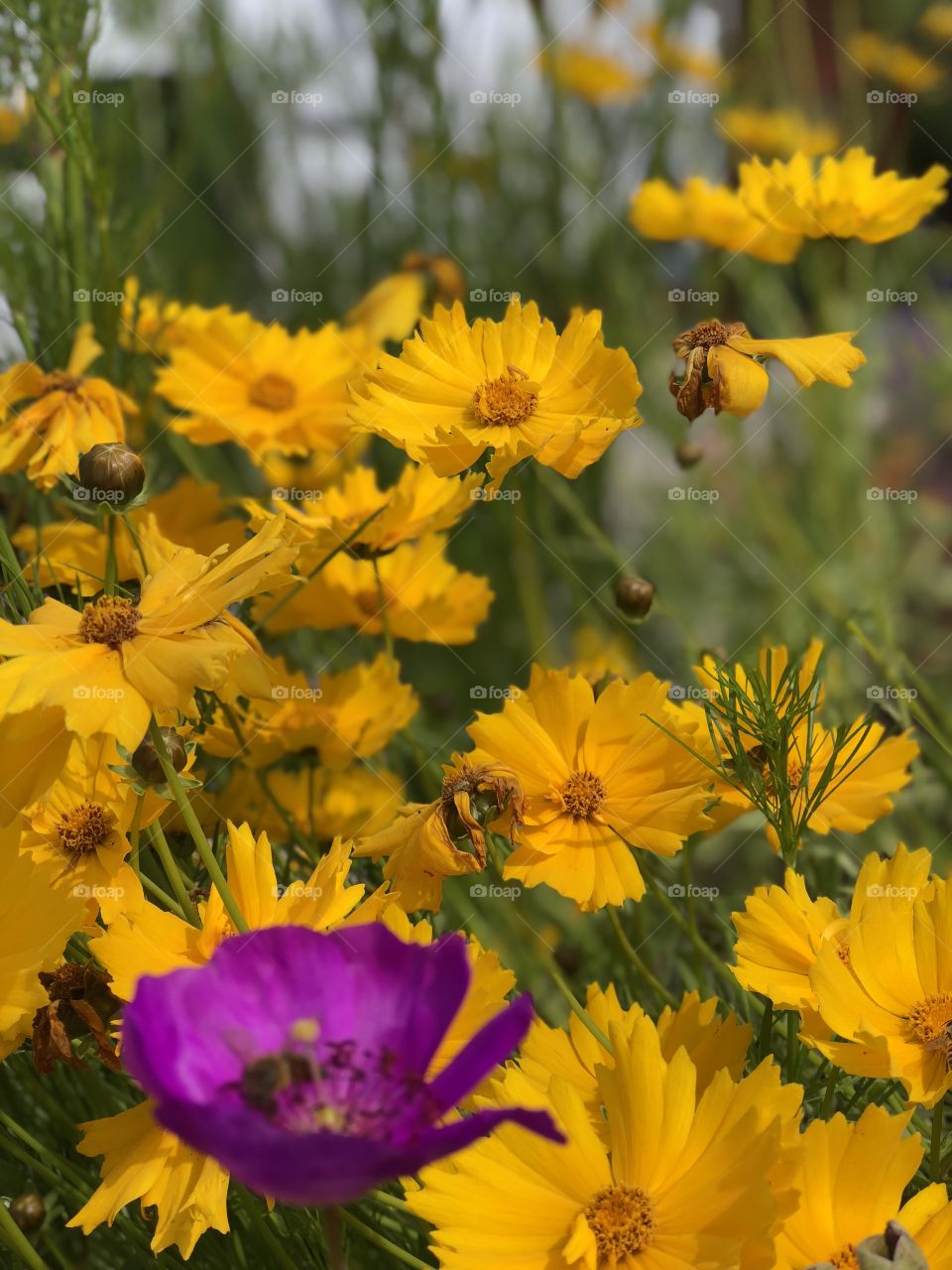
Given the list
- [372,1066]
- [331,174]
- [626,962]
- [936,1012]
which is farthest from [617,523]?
[372,1066]

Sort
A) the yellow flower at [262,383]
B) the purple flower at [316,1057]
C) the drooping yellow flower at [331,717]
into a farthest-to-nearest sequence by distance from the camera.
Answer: the yellow flower at [262,383]
the drooping yellow flower at [331,717]
the purple flower at [316,1057]

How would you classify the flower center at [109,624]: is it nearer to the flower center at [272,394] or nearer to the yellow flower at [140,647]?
the yellow flower at [140,647]

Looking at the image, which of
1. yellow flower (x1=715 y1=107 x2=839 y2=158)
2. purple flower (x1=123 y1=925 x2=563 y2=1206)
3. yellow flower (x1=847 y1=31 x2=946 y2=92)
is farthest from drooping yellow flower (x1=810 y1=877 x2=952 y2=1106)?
yellow flower (x1=847 y1=31 x2=946 y2=92)

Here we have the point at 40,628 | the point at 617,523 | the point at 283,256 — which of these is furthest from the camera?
the point at 617,523

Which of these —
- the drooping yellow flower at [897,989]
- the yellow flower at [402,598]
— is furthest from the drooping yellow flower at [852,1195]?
the yellow flower at [402,598]

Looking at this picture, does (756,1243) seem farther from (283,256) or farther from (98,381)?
(283,256)

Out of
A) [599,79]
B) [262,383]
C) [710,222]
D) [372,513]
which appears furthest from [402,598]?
[599,79]

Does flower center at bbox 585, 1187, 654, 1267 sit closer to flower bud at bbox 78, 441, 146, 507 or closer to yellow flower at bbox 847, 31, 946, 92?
flower bud at bbox 78, 441, 146, 507
